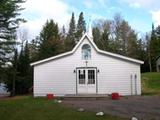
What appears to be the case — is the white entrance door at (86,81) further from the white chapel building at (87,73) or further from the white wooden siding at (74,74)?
the white wooden siding at (74,74)

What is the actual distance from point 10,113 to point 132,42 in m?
50.4

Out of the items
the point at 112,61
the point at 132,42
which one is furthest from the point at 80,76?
the point at 132,42

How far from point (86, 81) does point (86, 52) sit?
250 cm

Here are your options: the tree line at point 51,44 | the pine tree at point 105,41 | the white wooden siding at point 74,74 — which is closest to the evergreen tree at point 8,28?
the tree line at point 51,44

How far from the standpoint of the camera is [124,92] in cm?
2852

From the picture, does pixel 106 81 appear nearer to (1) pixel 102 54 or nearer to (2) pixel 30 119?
(1) pixel 102 54

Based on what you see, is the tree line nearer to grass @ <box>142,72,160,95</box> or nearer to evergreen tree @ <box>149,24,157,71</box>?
evergreen tree @ <box>149,24,157,71</box>

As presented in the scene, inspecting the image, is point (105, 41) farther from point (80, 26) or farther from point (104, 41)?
point (80, 26)

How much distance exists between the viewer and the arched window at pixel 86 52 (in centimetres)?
2897

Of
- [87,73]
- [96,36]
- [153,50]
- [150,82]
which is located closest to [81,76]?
[87,73]

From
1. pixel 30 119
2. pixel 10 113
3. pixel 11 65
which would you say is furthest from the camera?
pixel 11 65

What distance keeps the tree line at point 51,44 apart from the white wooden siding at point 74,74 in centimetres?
967

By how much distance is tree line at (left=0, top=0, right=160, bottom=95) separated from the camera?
128 feet

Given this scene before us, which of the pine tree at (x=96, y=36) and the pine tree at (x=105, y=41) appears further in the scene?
the pine tree at (x=96, y=36)
